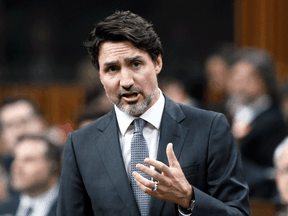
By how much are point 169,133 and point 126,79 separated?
281 millimetres

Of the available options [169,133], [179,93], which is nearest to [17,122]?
[179,93]

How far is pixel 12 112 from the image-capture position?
4074mm

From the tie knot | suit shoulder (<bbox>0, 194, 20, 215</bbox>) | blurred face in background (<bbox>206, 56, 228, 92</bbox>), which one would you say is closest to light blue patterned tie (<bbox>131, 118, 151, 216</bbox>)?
the tie knot

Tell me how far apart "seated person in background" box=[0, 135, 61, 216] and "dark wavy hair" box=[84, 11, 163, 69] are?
1478 mm

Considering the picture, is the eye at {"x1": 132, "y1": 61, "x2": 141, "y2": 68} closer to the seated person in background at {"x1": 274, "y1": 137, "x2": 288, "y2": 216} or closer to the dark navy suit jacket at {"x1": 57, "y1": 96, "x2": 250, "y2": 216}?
the dark navy suit jacket at {"x1": 57, "y1": 96, "x2": 250, "y2": 216}

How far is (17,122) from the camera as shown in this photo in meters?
4.03

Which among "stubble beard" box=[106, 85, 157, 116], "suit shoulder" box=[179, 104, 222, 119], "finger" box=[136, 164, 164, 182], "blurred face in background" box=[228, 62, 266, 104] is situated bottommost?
"blurred face in background" box=[228, 62, 266, 104]

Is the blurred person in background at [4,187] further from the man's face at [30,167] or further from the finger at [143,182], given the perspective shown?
the finger at [143,182]

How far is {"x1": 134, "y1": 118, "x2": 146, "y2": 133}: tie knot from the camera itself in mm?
1687

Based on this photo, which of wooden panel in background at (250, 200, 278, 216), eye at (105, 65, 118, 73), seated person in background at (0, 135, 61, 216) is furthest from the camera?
seated person in background at (0, 135, 61, 216)

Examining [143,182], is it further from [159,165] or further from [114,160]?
[114,160]

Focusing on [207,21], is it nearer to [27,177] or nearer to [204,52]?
[204,52]

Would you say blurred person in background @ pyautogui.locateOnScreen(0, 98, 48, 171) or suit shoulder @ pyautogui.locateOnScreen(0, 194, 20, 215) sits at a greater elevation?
blurred person in background @ pyautogui.locateOnScreen(0, 98, 48, 171)

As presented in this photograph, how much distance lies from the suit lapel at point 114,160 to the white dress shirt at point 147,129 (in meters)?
0.04
